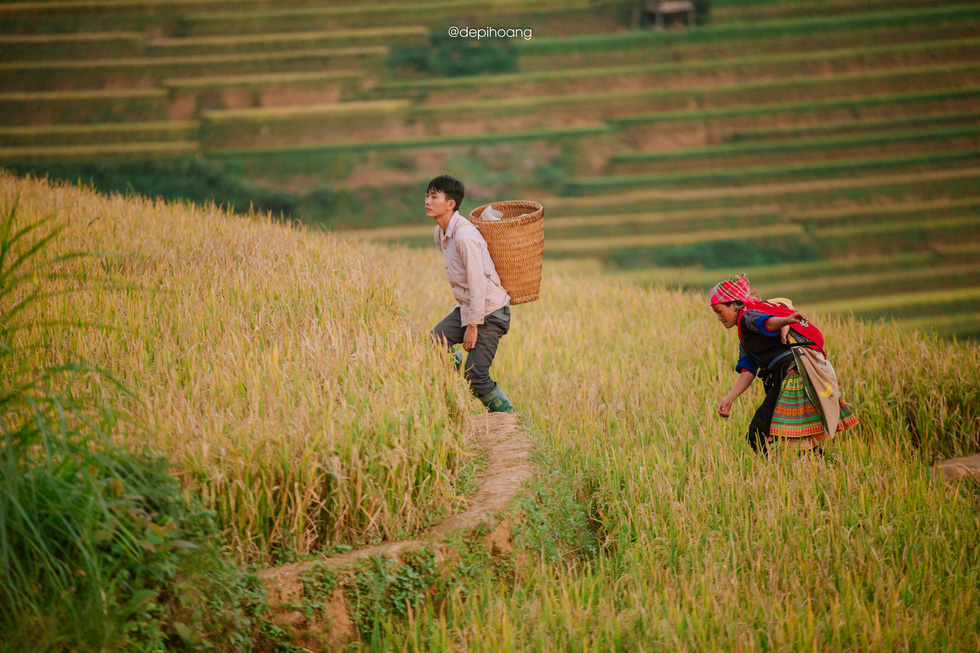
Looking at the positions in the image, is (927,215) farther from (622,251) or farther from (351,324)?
(351,324)

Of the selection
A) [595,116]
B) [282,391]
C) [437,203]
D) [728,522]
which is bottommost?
[728,522]

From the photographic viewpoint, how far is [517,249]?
2852mm

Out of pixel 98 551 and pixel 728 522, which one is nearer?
pixel 98 551

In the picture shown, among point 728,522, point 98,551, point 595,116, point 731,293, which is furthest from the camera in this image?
point 595,116

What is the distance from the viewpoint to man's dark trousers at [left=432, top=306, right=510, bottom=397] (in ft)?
9.44

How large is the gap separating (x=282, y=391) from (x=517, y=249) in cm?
109

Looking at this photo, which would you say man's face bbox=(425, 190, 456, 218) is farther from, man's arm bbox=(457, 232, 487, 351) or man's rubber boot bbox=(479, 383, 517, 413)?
man's rubber boot bbox=(479, 383, 517, 413)

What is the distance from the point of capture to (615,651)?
187 cm

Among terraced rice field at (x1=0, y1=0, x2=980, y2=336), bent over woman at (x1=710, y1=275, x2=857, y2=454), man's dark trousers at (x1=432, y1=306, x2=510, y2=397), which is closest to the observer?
bent over woman at (x1=710, y1=275, x2=857, y2=454)

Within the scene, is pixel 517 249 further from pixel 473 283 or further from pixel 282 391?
pixel 282 391

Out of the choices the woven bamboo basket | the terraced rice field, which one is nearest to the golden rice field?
the woven bamboo basket

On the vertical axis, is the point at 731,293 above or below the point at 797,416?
above

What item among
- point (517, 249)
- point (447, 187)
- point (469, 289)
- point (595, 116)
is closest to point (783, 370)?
point (517, 249)

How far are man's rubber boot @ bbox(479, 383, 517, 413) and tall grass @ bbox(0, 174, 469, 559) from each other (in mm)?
387
